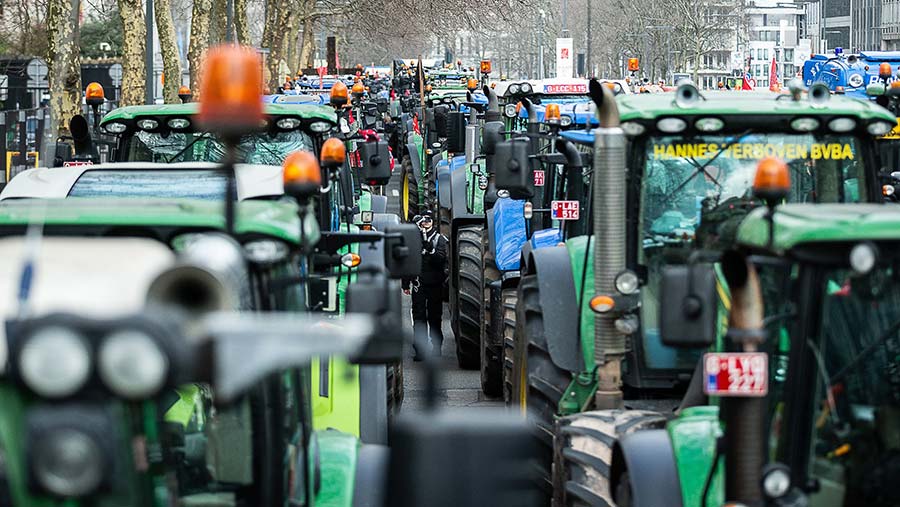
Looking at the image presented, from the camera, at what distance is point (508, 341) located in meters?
12.0

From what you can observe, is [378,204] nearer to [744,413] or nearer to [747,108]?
[747,108]

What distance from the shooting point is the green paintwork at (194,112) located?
11750mm

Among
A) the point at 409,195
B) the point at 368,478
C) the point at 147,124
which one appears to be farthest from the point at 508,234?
the point at 409,195

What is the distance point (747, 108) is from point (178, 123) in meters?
4.85

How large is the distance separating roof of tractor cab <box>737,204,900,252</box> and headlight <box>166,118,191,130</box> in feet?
23.0

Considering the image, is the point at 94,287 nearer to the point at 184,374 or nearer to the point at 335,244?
the point at 184,374

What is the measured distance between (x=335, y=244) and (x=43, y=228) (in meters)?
3.17

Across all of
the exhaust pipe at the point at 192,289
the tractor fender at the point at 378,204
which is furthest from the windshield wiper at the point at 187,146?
the exhaust pipe at the point at 192,289

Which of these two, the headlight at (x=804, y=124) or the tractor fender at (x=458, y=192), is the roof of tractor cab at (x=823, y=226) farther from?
the tractor fender at (x=458, y=192)

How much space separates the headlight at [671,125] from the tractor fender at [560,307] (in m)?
1.17

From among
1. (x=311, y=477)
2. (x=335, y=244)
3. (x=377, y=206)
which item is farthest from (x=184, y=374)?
(x=377, y=206)

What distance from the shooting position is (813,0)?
139 m

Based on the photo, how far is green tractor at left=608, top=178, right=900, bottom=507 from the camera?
5203 millimetres

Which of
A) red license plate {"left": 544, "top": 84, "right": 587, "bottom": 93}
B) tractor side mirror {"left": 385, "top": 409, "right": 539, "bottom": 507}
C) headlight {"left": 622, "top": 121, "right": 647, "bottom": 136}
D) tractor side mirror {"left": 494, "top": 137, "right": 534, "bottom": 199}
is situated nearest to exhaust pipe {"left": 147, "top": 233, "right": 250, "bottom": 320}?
tractor side mirror {"left": 385, "top": 409, "right": 539, "bottom": 507}
